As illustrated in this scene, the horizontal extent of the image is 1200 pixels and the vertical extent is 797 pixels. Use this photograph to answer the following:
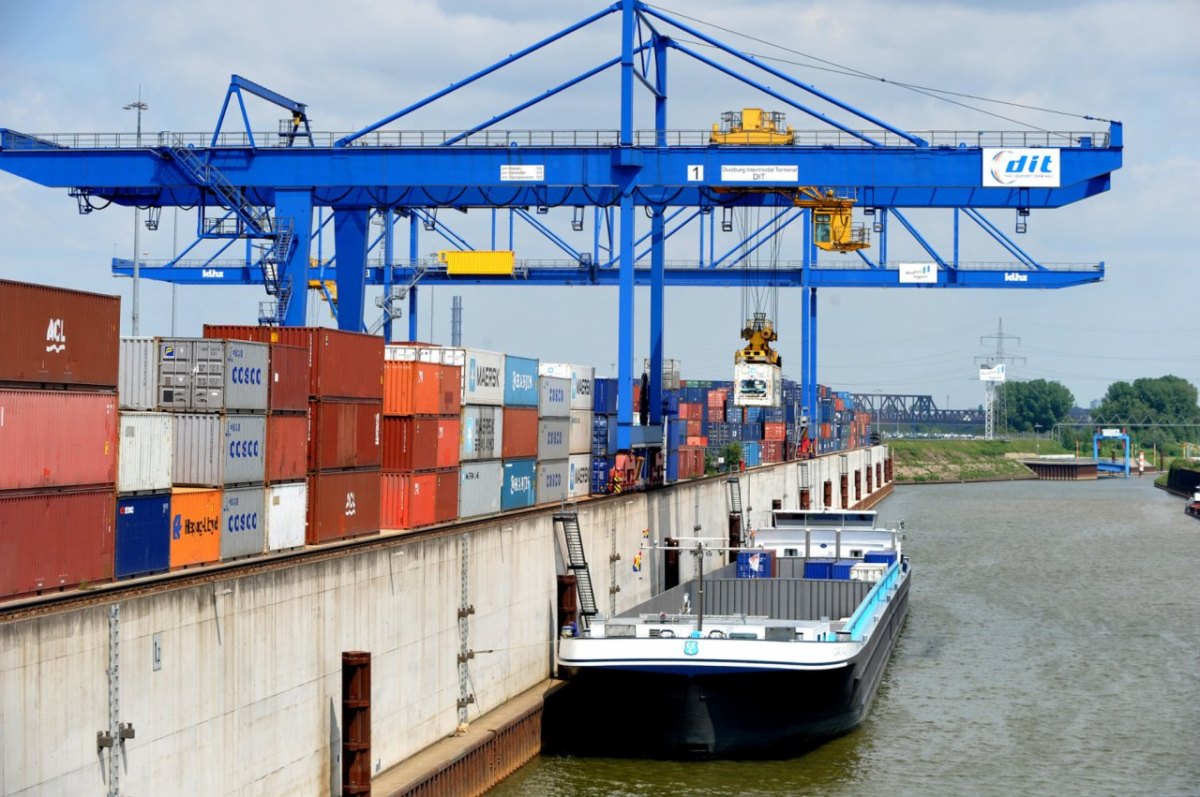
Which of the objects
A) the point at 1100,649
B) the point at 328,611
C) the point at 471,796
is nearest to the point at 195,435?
the point at 328,611

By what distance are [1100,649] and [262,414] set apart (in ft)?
97.3

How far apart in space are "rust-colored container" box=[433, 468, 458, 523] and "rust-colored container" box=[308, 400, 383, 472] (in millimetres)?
2858

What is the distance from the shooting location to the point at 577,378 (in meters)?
45.5

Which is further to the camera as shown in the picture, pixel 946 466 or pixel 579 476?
pixel 946 466

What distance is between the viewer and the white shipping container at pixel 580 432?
44.2 metres

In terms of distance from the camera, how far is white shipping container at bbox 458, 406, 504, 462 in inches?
1307

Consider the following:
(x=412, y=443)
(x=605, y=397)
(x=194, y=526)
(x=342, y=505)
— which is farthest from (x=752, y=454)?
(x=194, y=526)

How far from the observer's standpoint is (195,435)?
76.6 feet

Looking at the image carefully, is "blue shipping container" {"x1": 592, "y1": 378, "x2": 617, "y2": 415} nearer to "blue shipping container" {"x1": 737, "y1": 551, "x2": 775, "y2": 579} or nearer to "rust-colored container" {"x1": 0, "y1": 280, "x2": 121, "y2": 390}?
"blue shipping container" {"x1": 737, "y1": 551, "x2": 775, "y2": 579}

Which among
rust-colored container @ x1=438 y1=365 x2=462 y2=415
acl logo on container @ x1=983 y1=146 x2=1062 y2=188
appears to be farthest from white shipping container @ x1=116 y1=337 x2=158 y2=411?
acl logo on container @ x1=983 y1=146 x2=1062 y2=188

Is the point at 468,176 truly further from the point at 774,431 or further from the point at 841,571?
the point at 774,431

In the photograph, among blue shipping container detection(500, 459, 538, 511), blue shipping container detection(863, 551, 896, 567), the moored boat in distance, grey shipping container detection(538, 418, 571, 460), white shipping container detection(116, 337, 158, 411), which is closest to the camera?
white shipping container detection(116, 337, 158, 411)

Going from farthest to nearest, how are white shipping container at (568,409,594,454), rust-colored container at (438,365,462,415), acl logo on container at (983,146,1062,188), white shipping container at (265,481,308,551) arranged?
white shipping container at (568,409,594,454) → acl logo on container at (983,146,1062,188) → rust-colored container at (438,365,462,415) → white shipping container at (265,481,308,551)

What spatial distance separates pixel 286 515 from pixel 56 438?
6.94 meters
